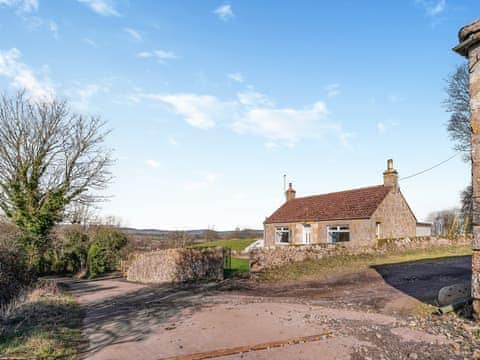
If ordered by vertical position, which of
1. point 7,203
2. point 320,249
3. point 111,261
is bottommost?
point 111,261

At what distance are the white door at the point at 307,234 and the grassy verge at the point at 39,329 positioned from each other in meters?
19.0

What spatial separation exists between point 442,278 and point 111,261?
2474 cm

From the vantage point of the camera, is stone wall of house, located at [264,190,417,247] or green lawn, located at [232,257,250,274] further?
stone wall of house, located at [264,190,417,247]

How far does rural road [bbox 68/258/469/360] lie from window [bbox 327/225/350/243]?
10.8 meters

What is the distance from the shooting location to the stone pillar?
707cm

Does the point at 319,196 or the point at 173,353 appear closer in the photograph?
the point at 173,353

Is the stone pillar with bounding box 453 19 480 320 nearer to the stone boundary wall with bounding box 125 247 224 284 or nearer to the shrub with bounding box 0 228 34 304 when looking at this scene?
the shrub with bounding box 0 228 34 304

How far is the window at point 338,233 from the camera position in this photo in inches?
968

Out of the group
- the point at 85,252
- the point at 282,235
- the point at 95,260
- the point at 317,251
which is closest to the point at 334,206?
the point at 282,235

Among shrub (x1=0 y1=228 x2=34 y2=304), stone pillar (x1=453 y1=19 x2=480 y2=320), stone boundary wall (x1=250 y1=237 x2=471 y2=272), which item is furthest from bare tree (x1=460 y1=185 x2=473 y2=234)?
shrub (x1=0 y1=228 x2=34 y2=304)

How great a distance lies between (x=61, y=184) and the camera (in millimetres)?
19750

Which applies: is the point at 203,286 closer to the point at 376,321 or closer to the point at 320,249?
the point at 320,249

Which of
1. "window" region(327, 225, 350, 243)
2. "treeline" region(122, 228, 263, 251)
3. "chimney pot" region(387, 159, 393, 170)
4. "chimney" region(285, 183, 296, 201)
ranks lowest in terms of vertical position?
"treeline" region(122, 228, 263, 251)

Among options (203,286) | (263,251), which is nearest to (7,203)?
(203,286)
